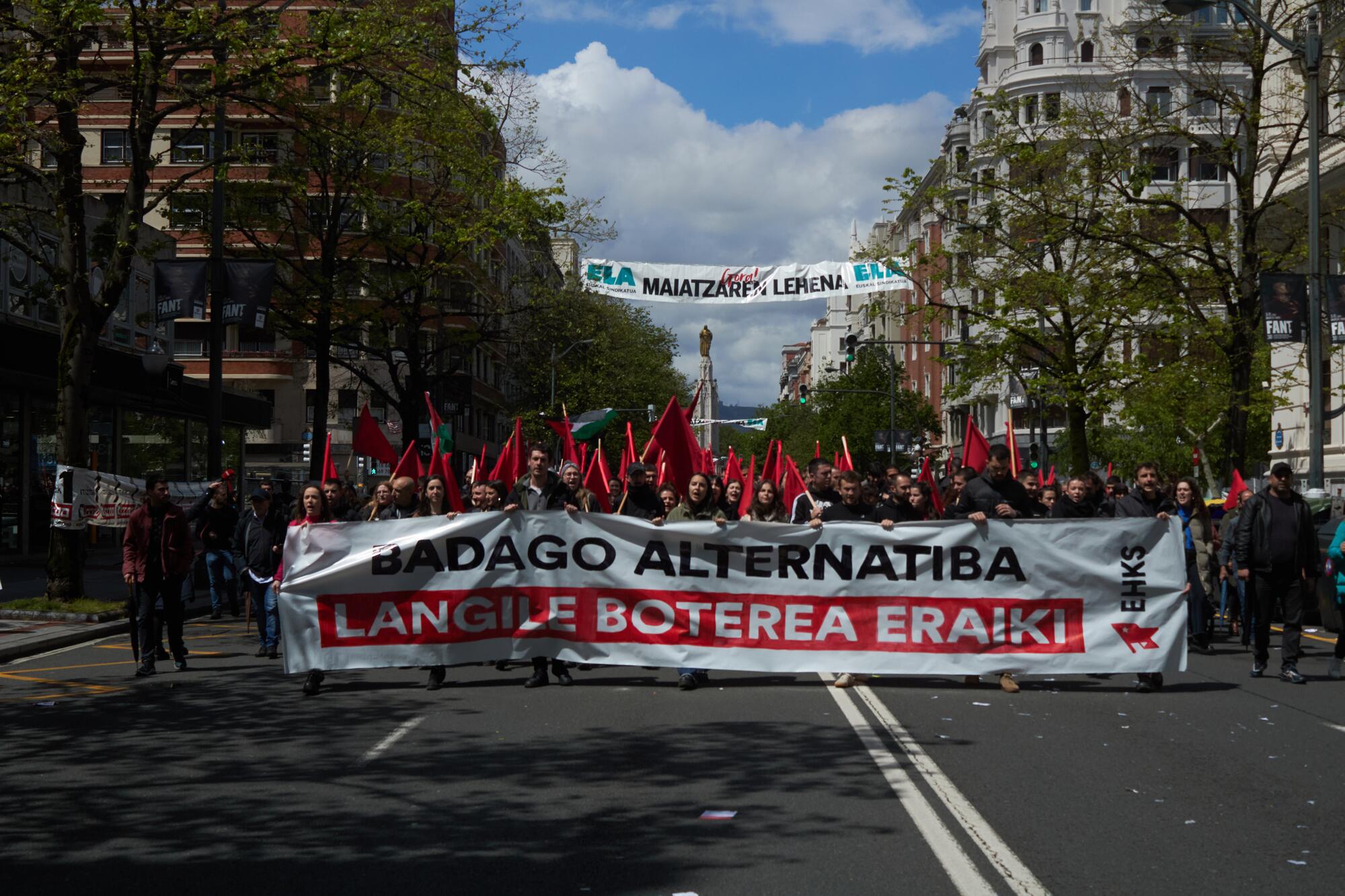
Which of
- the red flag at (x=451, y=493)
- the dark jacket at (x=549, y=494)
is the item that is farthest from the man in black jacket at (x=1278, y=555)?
the red flag at (x=451, y=493)

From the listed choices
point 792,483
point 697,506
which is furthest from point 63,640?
point 792,483

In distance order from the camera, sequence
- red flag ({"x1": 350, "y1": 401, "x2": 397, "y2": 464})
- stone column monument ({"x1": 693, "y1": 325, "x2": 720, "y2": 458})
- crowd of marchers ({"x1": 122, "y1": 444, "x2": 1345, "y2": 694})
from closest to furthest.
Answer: crowd of marchers ({"x1": 122, "y1": 444, "x2": 1345, "y2": 694})
red flag ({"x1": 350, "y1": 401, "x2": 397, "y2": 464})
stone column monument ({"x1": 693, "y1": 325, "x2": 720, "y2": 458})

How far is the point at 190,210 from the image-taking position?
2897 centimetres

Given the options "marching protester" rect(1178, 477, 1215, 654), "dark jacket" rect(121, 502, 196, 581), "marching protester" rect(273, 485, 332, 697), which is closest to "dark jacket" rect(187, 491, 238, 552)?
"dark jacket" rect(121, 502, 196, 581)

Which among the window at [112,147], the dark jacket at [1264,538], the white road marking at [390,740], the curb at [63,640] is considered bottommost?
the white road marking at [390,740]

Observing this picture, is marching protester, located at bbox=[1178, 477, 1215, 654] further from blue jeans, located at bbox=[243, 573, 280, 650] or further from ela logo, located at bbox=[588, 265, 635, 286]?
ela logo, located at bbox=[588, 265, 635, 286]

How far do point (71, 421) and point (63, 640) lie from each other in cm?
368

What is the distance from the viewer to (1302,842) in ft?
20.4

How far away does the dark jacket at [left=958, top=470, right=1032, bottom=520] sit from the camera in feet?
39.4

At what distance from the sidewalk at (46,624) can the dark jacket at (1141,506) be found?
10508 mm

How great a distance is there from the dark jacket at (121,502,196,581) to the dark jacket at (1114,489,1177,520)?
8.40 m

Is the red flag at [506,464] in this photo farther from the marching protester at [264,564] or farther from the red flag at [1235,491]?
the red flag at [1235,491]

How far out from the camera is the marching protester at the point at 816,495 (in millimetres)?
13602

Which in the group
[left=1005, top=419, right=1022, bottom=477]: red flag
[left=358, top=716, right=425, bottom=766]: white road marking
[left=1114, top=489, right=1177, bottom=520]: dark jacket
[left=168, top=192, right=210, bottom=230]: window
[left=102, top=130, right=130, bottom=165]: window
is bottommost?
[left=358, top=716, right=425, bottom=766]: white road marking
